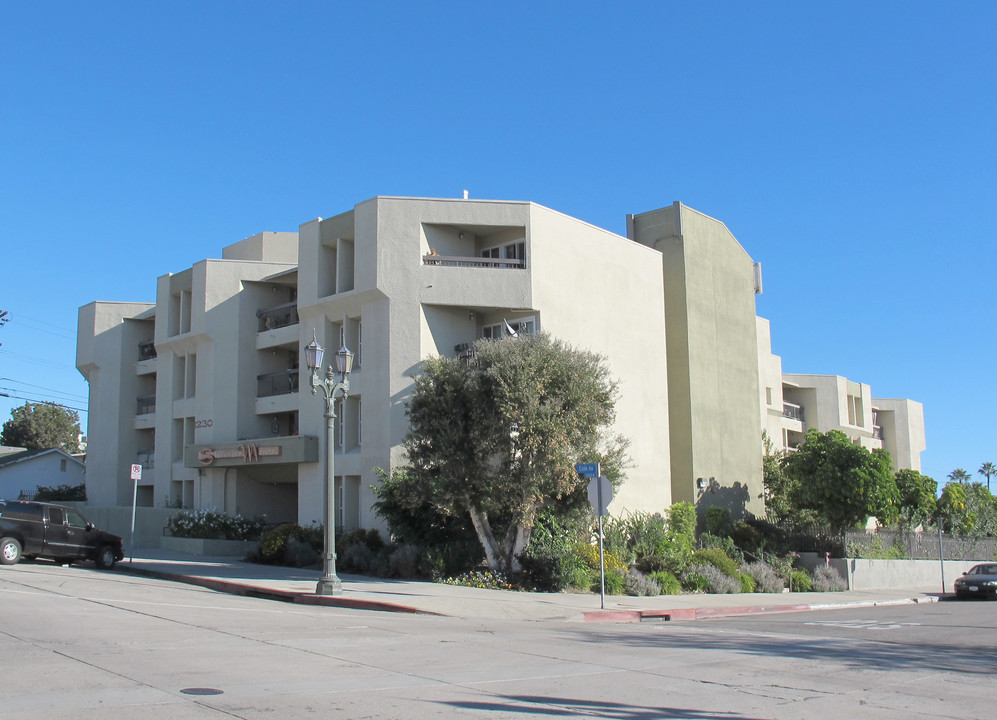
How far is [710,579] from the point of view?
2514 cm

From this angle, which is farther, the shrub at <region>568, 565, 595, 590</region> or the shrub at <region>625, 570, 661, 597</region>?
the shrub at <region>625, 570, 661, 597</region>

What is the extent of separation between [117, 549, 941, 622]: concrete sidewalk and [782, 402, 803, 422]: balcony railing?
27.4m

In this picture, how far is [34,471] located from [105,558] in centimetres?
2881

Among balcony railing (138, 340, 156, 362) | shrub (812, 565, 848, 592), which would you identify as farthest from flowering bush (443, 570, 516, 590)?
balcony railing (138, 340, 156, 362)

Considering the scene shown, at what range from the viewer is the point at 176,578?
77.0ft

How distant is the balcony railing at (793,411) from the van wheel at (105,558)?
39731 mm

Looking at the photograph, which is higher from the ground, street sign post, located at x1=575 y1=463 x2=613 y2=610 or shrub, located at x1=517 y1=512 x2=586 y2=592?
street sign post, located at x1=575 y1=463 x2=613 y2=610

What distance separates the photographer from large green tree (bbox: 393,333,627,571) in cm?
2200

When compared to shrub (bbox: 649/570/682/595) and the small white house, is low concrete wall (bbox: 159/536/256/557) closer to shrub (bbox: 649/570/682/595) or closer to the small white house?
shrub (bbox: 649/570/682/595)

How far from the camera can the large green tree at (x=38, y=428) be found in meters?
71.9

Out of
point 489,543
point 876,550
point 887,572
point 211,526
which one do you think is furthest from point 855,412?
point 211,526

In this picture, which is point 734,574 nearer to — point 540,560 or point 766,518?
point 540,560

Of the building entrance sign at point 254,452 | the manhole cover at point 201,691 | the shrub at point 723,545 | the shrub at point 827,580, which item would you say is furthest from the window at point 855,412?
the manhole cover at point 201,691

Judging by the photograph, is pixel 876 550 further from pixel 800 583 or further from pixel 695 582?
pixel 695 582
